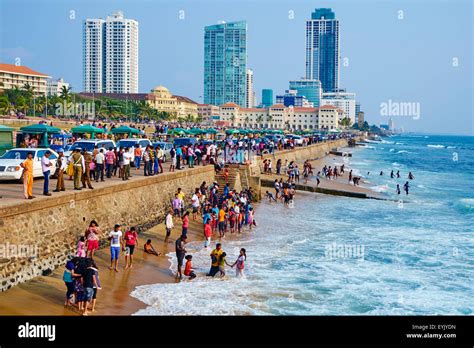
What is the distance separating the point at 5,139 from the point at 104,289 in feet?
42.6

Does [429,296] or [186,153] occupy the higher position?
[186,153]

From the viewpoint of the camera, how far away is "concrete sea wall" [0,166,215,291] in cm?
1245

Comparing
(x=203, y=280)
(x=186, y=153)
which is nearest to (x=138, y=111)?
(x=186, y=153)

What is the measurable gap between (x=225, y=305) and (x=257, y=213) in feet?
47.8

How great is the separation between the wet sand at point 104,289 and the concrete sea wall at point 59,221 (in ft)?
1.26

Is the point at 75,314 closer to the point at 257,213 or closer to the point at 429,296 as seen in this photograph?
the point at 429,296

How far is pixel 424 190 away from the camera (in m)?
46.5

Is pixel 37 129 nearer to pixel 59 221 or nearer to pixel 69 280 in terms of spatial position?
pixel 59 221

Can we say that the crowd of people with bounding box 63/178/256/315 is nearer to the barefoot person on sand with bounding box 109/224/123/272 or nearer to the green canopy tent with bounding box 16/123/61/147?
the barefoot person on sand with bounding box 109/224/123/272
